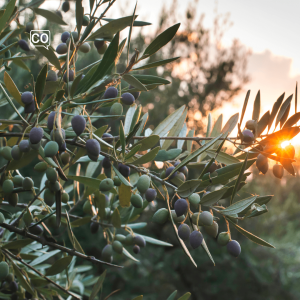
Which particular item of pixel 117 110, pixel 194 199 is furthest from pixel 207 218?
pixel 117 110

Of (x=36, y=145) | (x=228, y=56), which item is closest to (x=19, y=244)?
(x=36, y=145)

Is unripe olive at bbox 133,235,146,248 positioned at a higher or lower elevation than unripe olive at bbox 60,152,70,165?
lower

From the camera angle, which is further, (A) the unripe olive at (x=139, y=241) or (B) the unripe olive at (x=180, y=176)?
(A) the unripe olive at (x=139, y=241)

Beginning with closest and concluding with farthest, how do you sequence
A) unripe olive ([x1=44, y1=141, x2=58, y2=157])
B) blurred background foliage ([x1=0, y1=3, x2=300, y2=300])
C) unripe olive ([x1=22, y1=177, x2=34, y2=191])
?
unripe olive ([x1=44, y1=141, x2=58, y2=157]) < unripe olive ([x1=22, y1=177, x2=34, y2=191]) < blurred background foliage ([x1=0, y1=3, x2=300, y2=300])

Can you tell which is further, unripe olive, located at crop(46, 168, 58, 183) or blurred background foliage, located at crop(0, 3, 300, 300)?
blurred background foliage, located at crop(0, 3, 300, 300)

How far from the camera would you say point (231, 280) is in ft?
12.5

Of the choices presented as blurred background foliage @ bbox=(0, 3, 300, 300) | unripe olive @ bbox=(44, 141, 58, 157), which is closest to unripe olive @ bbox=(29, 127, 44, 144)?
unripe olive @ bbox=(44, 141, 58, 157)

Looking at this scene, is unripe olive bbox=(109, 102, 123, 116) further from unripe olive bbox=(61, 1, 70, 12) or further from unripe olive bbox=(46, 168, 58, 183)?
unripe olive bbox=(61, 1, 70, 12)

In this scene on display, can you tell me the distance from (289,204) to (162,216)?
6595 millimetres

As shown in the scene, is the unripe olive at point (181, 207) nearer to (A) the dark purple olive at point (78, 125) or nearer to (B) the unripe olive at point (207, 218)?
(B) the unripe olive at point (207, 218)

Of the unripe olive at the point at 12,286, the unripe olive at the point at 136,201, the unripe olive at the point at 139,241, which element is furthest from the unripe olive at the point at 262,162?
the unripe olive at the point at 12,286

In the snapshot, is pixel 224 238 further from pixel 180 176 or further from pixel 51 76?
pixel 51 76

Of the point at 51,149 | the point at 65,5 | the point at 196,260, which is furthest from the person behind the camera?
the point at 196,260

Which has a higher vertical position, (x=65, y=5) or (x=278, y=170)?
(x=65, y=5)
